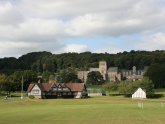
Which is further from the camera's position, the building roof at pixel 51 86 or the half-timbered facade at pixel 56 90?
the building roof at pixel 51 86

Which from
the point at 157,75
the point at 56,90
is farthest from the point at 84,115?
the point at 157,75

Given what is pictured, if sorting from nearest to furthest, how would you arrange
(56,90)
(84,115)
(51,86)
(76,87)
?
1. (84,115)
2. (51,86)
3. (56,90)
4. (76,87)

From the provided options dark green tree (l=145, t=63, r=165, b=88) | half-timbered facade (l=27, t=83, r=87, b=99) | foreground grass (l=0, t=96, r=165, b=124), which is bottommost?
foreground grass (l=0, t=96, r=165, b=124)

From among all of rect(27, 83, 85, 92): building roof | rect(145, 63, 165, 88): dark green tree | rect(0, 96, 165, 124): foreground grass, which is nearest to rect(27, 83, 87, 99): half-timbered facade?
rect(27, 83, 85, 92): building roof

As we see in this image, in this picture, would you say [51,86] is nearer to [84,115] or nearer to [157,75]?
[157,75]

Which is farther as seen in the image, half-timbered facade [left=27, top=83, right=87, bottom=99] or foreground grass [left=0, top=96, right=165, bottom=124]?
half-timbered facade [left=27, top=83, right=87, bottom=99]

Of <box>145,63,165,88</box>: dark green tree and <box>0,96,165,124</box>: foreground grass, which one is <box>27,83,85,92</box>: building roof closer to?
<box>145,63,165,88</box>: dark green tree

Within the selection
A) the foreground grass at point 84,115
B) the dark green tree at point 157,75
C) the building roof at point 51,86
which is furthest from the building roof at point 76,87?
the foreground grass at point 84,115

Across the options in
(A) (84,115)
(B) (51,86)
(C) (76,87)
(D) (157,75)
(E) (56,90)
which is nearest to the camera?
(A) (84,115)

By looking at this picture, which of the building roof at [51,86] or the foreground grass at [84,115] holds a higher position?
the building roof at [51,86]

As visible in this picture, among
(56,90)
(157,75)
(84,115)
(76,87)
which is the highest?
(157,75)

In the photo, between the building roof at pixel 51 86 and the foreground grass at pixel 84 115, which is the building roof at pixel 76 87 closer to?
the building roof at pixel 51 86

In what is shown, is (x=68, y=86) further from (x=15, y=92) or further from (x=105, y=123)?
(x=105, y=123)

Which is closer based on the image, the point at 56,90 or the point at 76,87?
the point at 56,90
